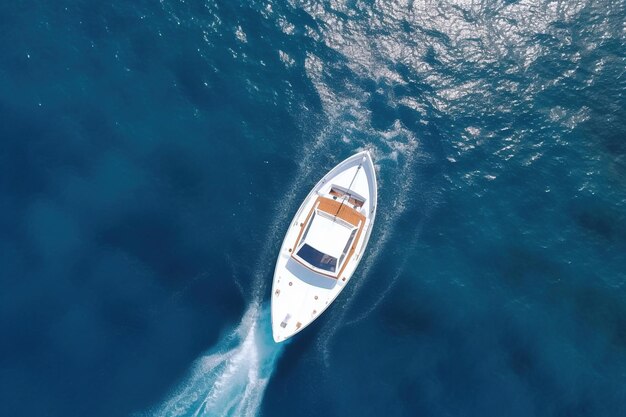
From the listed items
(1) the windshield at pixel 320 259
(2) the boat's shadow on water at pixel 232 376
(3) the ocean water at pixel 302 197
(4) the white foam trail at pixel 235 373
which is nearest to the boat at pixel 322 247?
(1) the windshield at pixel 320 259

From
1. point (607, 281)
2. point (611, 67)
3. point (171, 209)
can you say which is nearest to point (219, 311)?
point (171, 209)

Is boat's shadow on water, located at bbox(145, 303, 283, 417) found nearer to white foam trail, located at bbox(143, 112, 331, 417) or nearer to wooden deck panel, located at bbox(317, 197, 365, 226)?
white foam trail, located at bbox(143, 112, 331, 417)

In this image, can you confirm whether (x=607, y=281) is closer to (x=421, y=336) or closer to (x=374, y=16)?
(x=421, y=336)

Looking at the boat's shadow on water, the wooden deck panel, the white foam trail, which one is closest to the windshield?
the wooden deck panel

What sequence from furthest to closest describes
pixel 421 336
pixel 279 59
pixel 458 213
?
pixel 279 59
pixel 458 213
pixel 421 336

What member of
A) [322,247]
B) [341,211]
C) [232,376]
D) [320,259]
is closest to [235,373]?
[232,376]

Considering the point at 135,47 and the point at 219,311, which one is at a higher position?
the point at 135,47
